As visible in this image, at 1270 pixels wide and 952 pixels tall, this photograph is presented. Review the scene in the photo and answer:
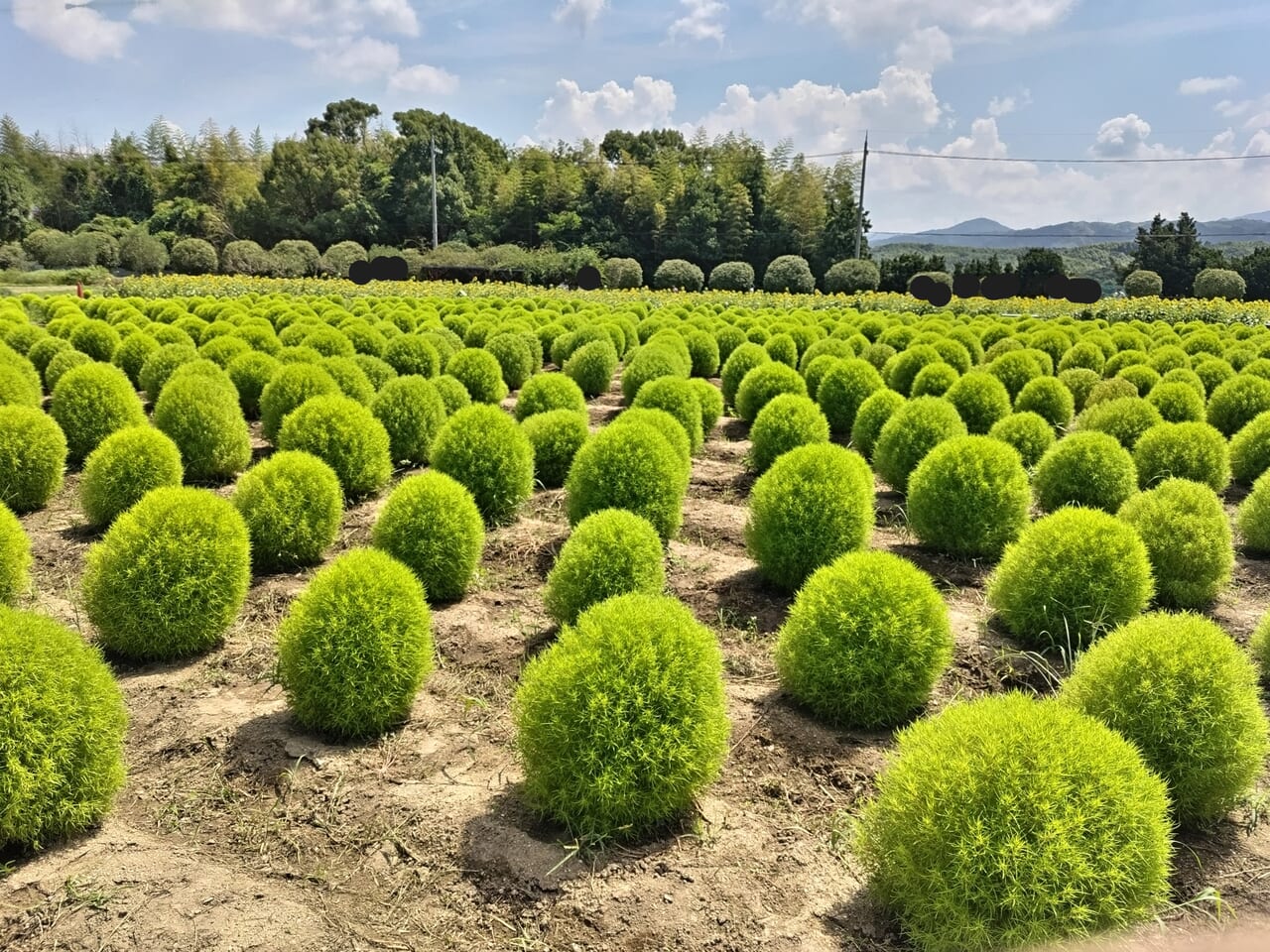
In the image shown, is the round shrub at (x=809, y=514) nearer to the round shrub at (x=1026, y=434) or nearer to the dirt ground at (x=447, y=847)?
the dirt ground at (x=447, y=847)

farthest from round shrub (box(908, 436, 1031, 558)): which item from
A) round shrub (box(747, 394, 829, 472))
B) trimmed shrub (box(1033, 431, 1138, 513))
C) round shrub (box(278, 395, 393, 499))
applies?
round shrub (box(278, 395, 393, 499))

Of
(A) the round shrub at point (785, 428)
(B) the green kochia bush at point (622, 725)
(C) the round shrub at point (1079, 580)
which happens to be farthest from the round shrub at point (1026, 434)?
(B) the green kochia bush at point (622, 725)

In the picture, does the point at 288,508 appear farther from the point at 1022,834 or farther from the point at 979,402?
the point at 979,402

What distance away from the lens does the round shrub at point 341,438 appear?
28.5 ft

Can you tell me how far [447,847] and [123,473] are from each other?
5767 millimetres

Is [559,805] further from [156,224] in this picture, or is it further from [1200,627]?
[156,224]

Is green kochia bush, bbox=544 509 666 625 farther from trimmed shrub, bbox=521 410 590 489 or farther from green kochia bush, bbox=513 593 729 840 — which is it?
trimmed shrub, bbox=521 410 590 489

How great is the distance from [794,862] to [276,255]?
5090cm

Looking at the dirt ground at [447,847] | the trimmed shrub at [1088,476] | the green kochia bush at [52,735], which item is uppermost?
the trimmed shrub at [1088,476]

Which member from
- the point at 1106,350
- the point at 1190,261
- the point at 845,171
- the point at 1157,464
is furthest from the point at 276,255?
the point at 1190,261

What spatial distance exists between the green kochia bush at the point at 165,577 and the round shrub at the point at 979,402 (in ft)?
29.3

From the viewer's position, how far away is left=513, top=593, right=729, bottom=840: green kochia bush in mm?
3762

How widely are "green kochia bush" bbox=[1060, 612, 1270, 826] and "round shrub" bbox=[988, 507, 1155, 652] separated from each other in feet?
4.75

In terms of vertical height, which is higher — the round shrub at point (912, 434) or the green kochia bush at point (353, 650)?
the round shrub at point (912, 434)
